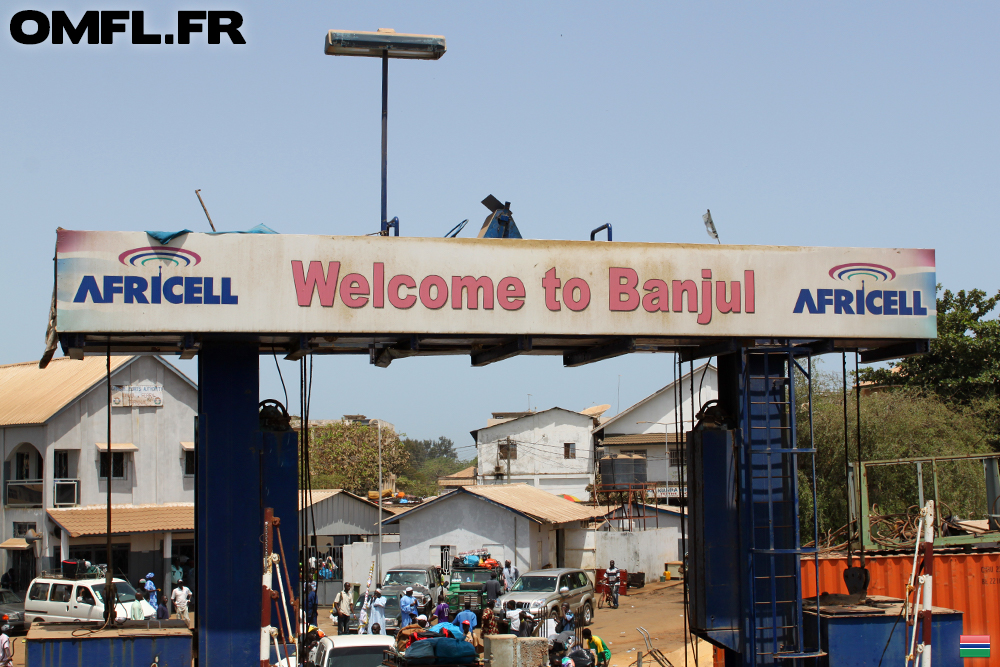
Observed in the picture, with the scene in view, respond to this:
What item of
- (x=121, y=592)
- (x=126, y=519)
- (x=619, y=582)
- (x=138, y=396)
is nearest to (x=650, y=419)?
(x=619, y=582)

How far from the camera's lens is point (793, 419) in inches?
470

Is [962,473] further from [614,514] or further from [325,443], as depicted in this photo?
[325,443]

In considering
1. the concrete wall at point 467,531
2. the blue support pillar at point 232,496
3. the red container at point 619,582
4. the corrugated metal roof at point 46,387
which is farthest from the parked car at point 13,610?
the red container at point 619,582

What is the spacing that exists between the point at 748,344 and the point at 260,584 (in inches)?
252

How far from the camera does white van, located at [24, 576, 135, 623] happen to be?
85.6 feet

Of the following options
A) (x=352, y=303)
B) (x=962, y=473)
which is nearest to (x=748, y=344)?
(x=352, y=303)

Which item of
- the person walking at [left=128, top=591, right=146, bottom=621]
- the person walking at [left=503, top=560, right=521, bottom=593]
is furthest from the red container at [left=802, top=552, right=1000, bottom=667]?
the person walking at [left=128, top=591, right=146, bottom=621]

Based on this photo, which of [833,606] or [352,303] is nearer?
[352,303]

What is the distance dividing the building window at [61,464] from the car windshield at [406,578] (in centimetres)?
1431

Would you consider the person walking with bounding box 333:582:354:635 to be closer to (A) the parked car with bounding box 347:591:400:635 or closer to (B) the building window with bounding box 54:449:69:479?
(A) the parked car with bounding box 347:591:400:635

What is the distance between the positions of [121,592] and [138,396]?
12.7 m

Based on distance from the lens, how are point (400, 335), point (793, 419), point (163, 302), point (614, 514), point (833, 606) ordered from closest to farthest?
point (163, 302) < point (400, 335) < point (793, 419) < point (833, 606) < point (614, 514)

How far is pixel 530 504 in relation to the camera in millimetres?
39375

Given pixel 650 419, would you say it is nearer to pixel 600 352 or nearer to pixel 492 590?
pixel 492 590
